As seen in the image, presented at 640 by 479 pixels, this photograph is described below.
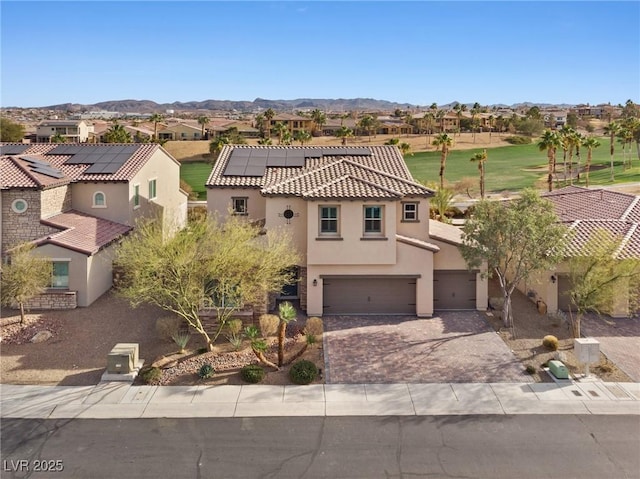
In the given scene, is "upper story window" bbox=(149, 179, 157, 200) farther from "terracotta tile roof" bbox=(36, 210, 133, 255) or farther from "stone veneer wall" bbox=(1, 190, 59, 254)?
"stone veneer wall" bbox=(1, 190, 59, 254)

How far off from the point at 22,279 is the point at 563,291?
83.6 ft

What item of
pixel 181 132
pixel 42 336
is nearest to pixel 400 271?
pixel 42 336

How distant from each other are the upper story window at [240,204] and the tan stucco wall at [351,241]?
5685mm

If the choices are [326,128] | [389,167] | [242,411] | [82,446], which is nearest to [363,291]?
[389,167]

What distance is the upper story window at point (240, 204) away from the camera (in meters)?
29.8

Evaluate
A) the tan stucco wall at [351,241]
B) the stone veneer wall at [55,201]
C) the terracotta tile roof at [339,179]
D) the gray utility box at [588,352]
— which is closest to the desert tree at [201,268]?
the tan stucco wall at [351,241]

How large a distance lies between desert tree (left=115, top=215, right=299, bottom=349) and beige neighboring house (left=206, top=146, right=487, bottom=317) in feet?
11.5

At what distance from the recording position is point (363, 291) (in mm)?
26406

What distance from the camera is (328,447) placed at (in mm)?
15039

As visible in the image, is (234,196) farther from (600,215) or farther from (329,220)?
(600,215)

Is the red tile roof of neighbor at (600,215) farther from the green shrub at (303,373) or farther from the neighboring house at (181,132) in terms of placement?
the neighboring house at (181,132)

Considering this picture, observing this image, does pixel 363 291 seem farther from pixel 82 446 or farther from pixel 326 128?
pixel 326 128

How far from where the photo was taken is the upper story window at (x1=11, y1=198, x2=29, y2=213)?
28516mm

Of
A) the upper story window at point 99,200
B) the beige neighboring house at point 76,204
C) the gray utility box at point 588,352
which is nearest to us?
the gray utility box at point 588,352
